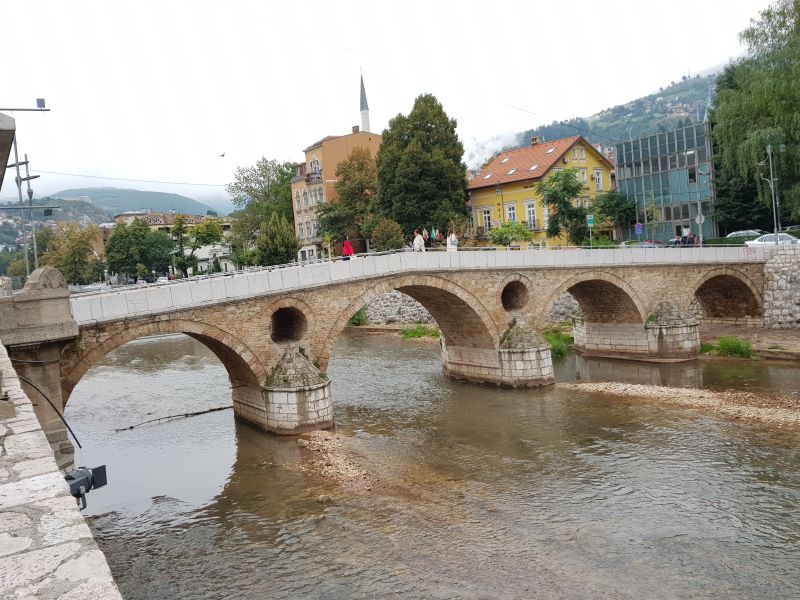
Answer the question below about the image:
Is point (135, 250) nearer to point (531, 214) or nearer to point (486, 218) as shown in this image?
point (486, 218)

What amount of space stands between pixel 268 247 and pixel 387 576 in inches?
1118

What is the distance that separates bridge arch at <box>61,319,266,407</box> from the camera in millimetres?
13305

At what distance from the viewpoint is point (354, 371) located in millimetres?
24391

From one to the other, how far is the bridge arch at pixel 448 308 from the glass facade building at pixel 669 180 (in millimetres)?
19422

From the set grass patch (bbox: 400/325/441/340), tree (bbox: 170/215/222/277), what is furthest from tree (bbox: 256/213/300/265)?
tree (bbox: 170/215/222/277)

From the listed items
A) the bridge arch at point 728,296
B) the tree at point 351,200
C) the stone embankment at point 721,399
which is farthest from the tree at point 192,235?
the stone embankment at point 721,399

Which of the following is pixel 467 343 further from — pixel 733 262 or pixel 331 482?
pixel 733 262

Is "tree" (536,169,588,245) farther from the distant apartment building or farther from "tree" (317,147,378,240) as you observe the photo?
the distant apartment building

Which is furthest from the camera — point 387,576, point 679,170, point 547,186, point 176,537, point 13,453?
point 679,170

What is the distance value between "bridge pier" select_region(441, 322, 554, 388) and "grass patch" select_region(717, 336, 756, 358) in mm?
7107

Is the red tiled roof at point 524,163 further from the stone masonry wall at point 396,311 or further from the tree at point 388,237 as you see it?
the stone masonry wall at point 396,311

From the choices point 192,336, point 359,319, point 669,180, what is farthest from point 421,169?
point 192,336

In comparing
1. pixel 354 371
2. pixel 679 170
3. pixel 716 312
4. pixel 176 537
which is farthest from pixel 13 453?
pixel 679 170

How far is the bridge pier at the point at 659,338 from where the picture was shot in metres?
23.7
